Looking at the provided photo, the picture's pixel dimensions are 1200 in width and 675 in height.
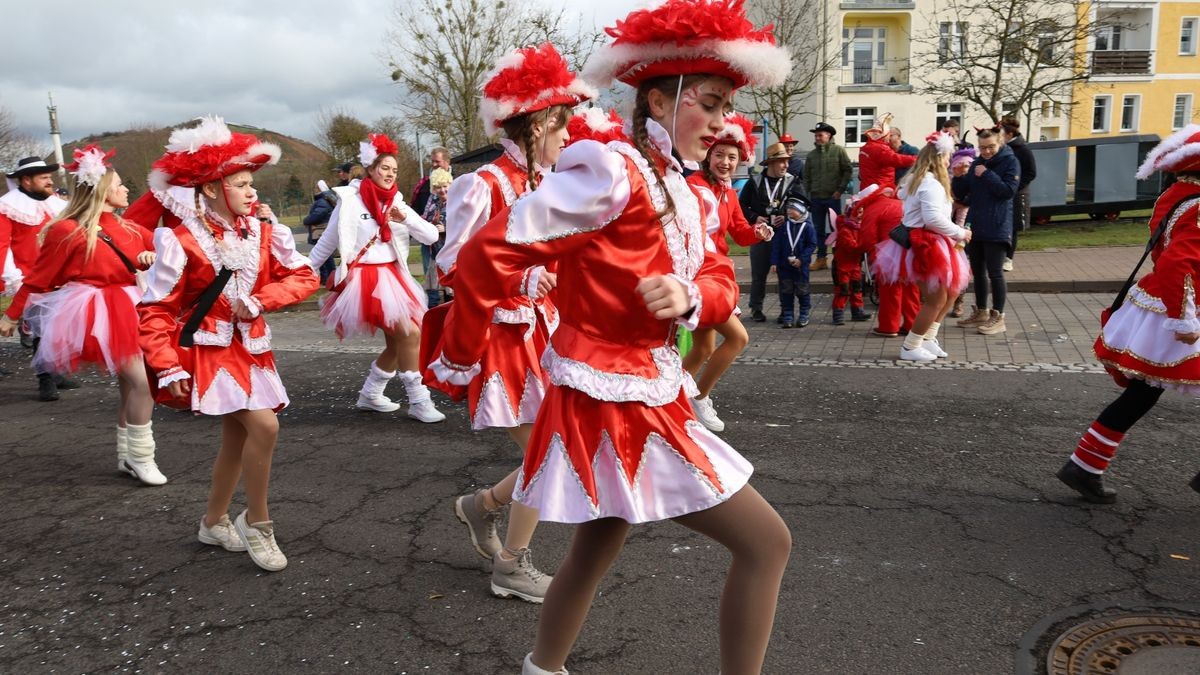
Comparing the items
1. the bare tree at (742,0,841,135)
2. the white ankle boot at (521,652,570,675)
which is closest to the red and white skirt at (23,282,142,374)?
the white ankle boot at (521,652,570,675)

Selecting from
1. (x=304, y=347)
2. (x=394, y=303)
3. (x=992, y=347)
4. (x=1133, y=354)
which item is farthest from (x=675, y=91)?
(x=304, y=347)

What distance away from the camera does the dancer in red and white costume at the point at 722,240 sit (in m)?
5.60

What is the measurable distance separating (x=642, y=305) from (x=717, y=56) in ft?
2.17

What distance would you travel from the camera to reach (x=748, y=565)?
228 cm

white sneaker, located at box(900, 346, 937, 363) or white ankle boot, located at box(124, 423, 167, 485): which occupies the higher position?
white ankle boot, located at box(124, 423, 167, 485)

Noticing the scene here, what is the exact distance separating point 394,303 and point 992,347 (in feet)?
17.6

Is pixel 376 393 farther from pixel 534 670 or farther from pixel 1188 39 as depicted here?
pixel 1188 39

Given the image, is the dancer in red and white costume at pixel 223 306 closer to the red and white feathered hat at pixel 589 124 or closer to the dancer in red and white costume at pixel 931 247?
the red and white feathered hat at pixel 589 124

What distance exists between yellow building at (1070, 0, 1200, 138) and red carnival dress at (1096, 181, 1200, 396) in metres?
43.2

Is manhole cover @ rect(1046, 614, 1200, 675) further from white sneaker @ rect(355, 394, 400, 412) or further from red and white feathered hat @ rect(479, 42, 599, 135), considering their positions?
white sneaker @ rect(355, 394, 400, 412)

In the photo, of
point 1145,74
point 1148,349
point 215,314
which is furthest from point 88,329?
point 1145,74

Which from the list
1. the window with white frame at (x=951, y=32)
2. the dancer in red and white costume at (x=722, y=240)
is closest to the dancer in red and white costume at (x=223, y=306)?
the dancer in red and white costume at (x=722, y=240)

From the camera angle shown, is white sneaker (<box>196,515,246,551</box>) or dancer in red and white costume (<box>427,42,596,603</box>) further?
white sneaker (<box>196,515,246,551</box>)

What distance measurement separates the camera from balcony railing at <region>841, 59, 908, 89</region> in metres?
40.9
